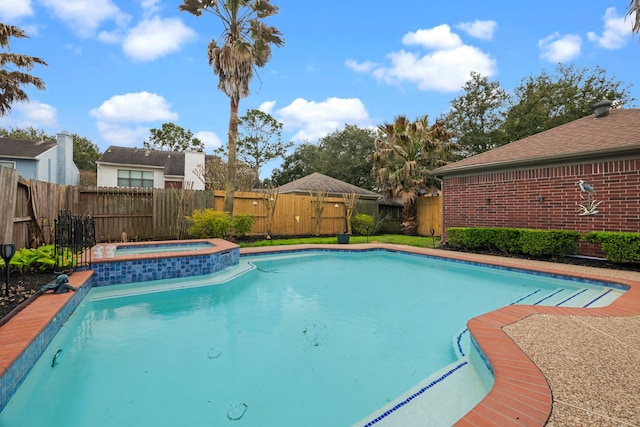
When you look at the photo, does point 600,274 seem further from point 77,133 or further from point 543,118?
point 77,133

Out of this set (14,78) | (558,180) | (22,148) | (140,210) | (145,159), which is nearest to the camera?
(558,180)

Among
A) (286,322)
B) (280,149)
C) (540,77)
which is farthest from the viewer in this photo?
(280,149)

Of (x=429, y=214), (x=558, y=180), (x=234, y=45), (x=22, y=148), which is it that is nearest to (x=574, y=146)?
(x=558, y=180)

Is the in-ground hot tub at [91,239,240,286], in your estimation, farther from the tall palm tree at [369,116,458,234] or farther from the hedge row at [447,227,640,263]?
the tall palm tree at [369,116,458,234]

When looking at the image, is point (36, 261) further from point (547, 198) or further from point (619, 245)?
point (547, 198)

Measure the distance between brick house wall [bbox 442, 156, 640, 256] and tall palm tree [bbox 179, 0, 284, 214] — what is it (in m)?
8.22

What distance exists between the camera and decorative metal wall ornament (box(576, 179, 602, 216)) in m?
7.43

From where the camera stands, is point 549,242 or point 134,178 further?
point 134,178

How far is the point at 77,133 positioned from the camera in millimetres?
33156

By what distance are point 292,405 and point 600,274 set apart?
699 centimetres

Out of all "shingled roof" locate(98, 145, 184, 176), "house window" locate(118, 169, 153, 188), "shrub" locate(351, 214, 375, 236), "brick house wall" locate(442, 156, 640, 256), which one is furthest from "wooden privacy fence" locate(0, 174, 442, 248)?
"shingled roof" locate(98, 145, 184, 176)

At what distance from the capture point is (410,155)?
14625mm

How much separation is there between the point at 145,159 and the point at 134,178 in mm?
1669

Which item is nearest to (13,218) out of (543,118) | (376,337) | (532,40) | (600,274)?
(376,337)
